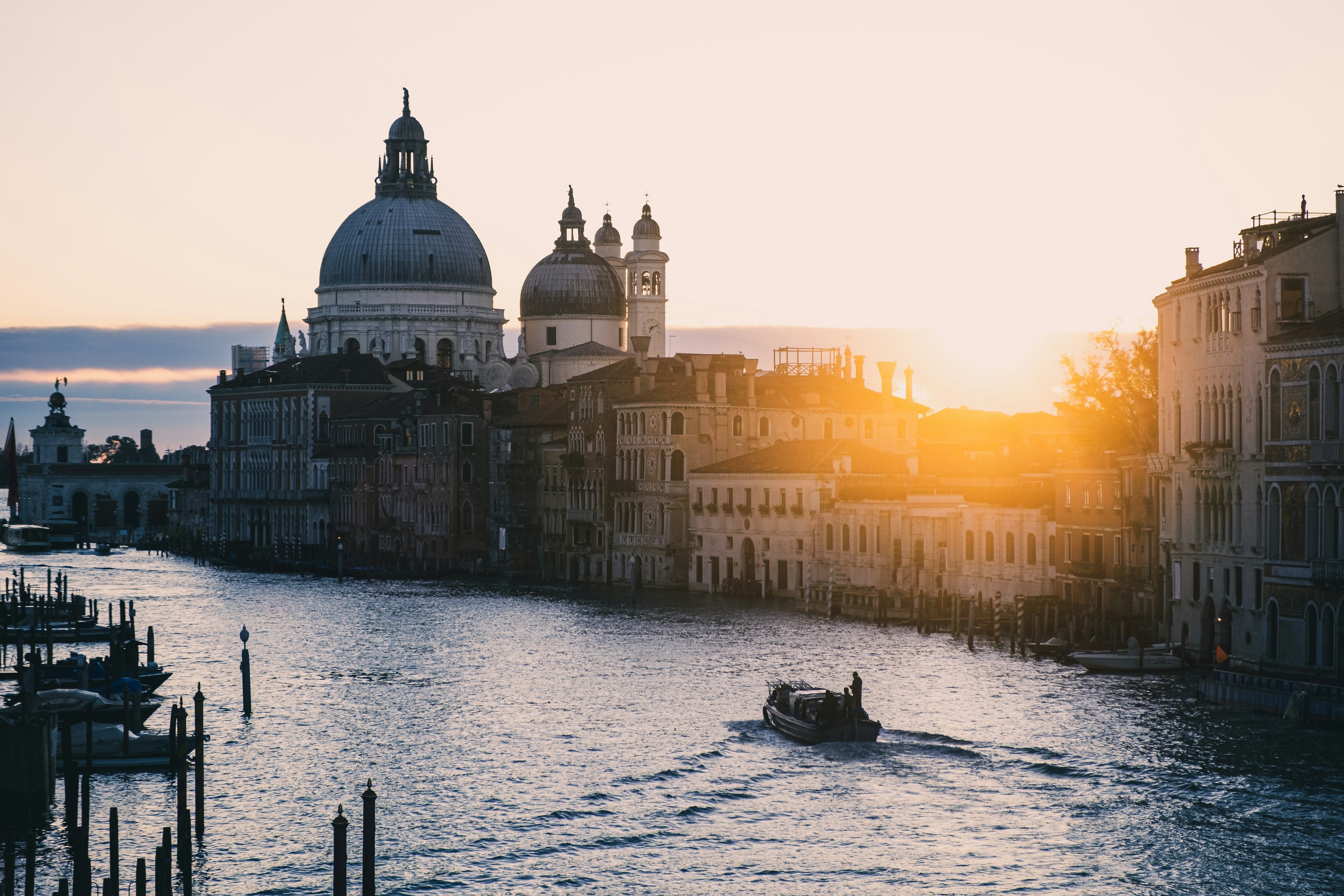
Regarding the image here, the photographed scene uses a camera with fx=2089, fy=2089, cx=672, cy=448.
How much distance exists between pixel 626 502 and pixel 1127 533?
32.2 meters

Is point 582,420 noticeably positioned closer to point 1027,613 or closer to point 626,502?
point 626,502

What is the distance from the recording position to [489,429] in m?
95.8

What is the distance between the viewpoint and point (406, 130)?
141 meters

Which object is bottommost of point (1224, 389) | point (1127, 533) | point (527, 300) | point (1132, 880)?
point (1132, 880)

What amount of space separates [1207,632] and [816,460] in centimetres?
2592

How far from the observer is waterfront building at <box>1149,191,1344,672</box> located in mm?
40719

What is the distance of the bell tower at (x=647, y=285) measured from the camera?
4857 inches

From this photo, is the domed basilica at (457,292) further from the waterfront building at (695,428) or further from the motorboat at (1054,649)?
the motorboat at (1054,649)

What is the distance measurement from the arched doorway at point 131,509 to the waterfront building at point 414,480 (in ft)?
164

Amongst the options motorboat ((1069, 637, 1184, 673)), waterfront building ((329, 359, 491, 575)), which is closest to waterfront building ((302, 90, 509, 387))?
waterfront building ((329, 359, 491, 575))

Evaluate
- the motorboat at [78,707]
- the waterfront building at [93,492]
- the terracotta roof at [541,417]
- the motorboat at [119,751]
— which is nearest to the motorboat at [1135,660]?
the motorboat at [78,707]

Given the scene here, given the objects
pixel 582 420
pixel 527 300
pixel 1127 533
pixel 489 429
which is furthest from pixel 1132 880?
Result: pixel 527 300

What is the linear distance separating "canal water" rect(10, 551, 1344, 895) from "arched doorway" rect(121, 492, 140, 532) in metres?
110

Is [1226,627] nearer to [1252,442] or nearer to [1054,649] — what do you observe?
[1252,442]
